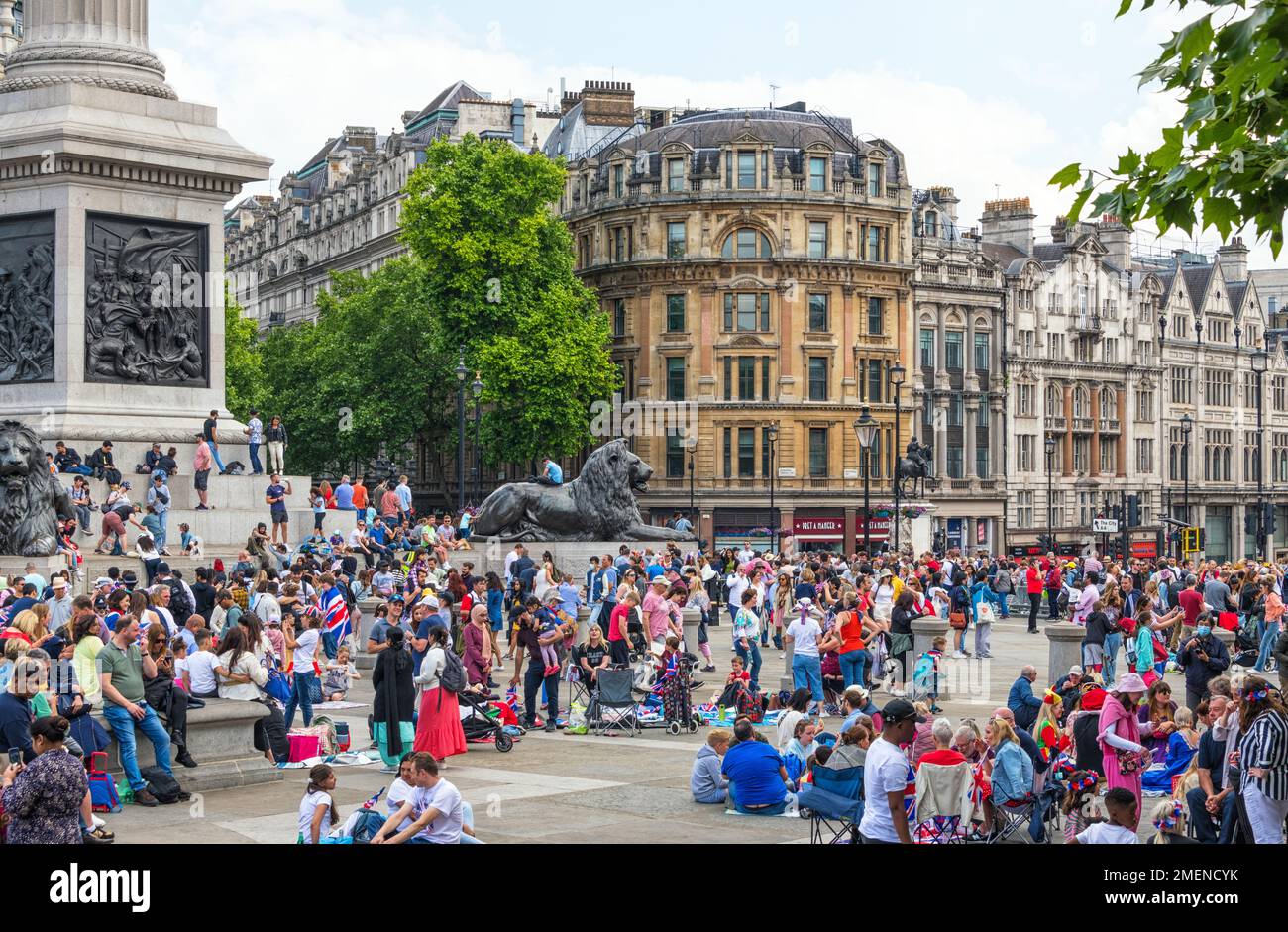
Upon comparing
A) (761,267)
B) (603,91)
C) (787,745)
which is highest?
(603,91)

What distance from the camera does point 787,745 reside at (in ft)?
54.3

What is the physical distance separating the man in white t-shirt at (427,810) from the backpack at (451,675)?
18.3 feet

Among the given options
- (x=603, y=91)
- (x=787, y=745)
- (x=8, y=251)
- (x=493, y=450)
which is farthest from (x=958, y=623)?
(x=603, y=91)

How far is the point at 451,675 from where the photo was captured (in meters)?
17.4

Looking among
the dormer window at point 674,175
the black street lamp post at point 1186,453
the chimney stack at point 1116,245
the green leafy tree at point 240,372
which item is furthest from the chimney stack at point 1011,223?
the green leafy tree at point 240,372

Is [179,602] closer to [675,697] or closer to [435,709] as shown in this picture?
[435,709]

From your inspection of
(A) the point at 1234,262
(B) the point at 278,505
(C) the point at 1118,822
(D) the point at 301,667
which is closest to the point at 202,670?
(D) the point at 301,667

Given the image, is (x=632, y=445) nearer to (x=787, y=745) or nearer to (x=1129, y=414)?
(x=1129, y=414)

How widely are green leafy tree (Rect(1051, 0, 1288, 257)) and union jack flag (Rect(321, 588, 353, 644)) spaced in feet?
50.9

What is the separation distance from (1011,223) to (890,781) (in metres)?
82.7

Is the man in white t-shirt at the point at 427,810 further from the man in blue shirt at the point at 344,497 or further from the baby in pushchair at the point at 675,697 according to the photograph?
the man in blue shirt at the point at 344,497

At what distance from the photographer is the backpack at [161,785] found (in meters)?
15.3
